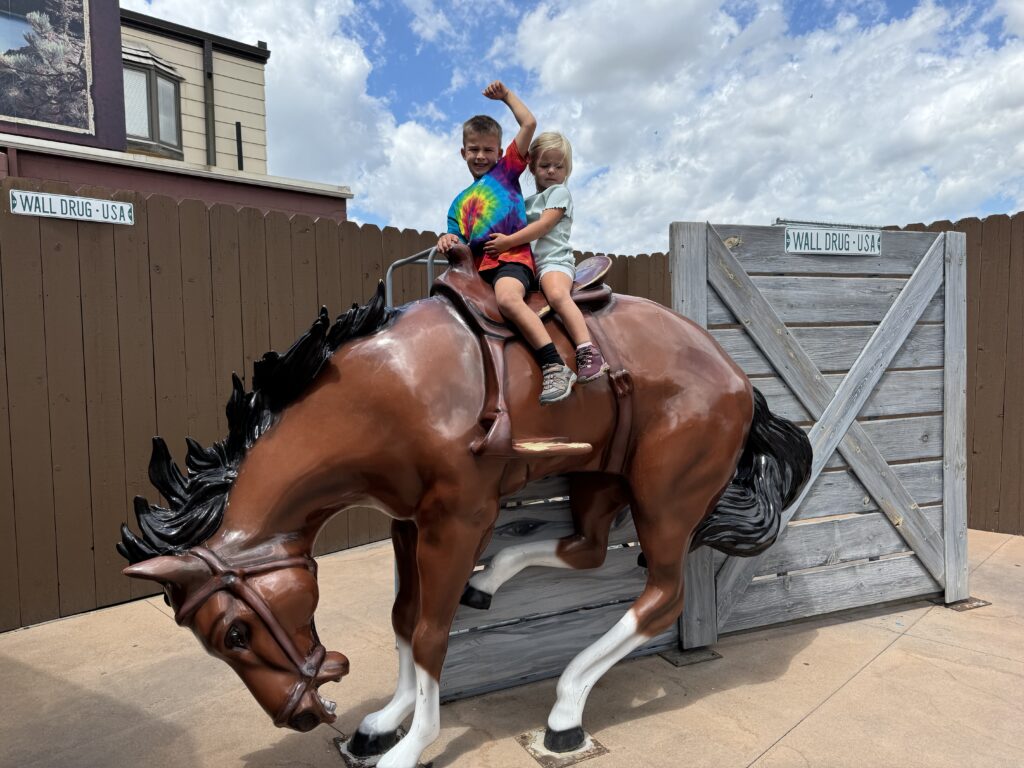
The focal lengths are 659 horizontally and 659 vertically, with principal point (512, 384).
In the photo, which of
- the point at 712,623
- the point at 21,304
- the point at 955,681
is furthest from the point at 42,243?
the point at 955,681

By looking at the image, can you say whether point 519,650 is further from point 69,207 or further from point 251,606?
point 69,207

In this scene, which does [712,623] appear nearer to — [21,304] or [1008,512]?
[1008,512]

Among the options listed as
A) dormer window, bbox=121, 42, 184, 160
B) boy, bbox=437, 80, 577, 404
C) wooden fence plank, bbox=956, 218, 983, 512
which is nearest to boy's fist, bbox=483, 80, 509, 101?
boy, bbox=437, 80, 577, 404

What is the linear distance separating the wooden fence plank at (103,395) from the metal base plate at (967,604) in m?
4.66

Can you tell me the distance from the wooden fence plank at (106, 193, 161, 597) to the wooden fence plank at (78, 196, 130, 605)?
3 cm

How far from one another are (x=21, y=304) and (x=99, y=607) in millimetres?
1750

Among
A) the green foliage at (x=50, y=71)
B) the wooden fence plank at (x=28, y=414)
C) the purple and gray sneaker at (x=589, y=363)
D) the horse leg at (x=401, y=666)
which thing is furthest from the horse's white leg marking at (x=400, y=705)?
the green foliage at (x=50, y=71)

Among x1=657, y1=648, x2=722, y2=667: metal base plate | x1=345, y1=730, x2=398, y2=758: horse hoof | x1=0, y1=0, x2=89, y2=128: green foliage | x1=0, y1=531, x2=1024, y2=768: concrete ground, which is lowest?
x1=657, y1=648, x2=722, y2=667: metal base plate

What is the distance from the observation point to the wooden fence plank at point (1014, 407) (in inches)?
188

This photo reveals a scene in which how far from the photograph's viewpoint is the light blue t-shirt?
2318 millimetres

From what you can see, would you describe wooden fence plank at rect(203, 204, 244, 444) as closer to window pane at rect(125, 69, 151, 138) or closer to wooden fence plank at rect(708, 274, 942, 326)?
wooden fence plank at rect(708, 274, 942, 326)

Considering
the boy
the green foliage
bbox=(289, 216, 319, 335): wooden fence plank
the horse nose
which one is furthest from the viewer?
the green foliage

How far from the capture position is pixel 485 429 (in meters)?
2.03

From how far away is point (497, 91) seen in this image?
87.7 inches
